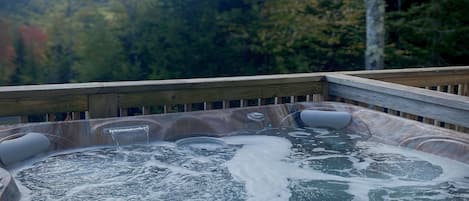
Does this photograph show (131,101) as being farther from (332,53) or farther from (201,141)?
(332,53)

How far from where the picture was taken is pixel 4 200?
1.74 m

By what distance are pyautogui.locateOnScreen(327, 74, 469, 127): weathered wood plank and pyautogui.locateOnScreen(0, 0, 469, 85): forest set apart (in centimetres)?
460

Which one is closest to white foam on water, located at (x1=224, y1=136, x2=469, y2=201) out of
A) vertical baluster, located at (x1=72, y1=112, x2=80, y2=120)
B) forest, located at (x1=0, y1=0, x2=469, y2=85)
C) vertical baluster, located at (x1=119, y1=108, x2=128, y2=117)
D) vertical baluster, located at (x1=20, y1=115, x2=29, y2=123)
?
vertical baluster, located at (x1=119, y1=108, x2=128, y2=117)

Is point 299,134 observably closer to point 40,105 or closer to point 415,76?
point 415,76

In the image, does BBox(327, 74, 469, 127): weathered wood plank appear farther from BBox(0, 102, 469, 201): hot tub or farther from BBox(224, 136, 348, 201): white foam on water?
BBox(224, 136, 348, 201): white foam on water

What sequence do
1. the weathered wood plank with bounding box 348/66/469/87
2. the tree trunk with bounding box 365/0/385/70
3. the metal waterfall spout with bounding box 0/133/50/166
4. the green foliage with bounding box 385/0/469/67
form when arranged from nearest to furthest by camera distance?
the metal waterfall spout with bounding box 0/133/50/166
the weathered wood plank with bounding box 348/66/469/87
the tree trunk with bounding box 365/0/385/70
the green foliage with bounding box 385/0/469/67

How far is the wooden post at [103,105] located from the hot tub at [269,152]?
73 millimetres

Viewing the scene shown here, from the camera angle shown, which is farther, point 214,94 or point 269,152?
point 214,94

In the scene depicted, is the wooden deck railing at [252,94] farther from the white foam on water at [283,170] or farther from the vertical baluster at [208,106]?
the white foam on water at [283,170]

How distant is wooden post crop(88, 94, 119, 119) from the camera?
278cm

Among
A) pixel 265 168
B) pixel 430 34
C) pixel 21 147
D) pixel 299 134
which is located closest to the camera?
pixel 21 147

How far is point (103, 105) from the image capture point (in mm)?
2822

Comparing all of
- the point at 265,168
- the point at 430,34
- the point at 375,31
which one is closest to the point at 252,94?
the point at 265,168

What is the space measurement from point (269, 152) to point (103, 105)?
1005 mm
